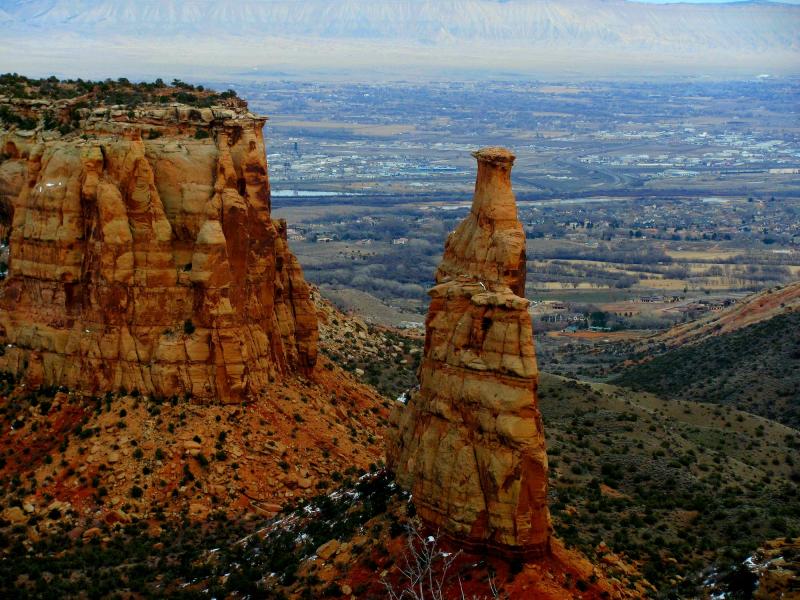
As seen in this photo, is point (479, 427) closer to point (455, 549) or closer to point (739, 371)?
point (455, 549)

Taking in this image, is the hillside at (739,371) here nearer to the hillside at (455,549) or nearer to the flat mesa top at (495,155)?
the hillside at (455,549)

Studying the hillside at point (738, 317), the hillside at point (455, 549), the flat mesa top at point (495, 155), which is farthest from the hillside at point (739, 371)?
the flat mesa top at point (495, 155)

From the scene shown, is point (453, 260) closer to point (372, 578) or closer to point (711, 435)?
point (372, 578)

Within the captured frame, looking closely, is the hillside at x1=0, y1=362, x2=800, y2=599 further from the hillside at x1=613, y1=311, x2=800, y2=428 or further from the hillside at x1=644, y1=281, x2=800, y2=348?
the hillside at x1=644, y1=281, x2=800, y2=348

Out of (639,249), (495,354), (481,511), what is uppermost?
(495,354)

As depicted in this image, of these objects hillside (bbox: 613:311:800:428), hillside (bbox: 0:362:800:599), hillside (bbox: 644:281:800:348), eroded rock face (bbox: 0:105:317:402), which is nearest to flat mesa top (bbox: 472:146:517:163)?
hillside (bbox: 0:362:800:599)

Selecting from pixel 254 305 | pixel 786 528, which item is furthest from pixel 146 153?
pixel 786 528

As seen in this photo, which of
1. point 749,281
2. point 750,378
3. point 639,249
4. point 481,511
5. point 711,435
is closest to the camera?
point 481,511
